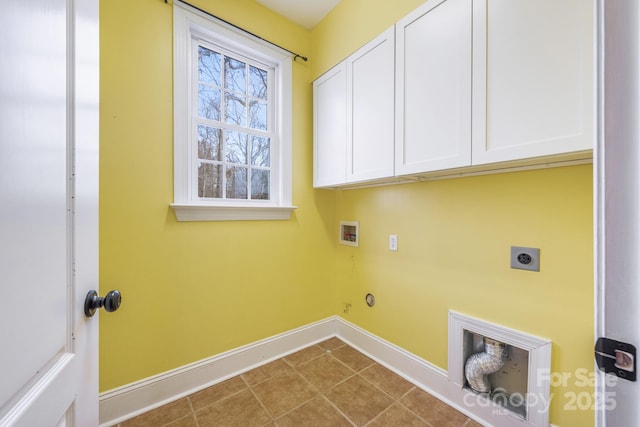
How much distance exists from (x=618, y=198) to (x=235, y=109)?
81.5 inches

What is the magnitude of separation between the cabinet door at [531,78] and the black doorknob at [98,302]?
4.93ft

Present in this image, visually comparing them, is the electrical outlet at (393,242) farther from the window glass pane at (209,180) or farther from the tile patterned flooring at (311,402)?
the window glass pane at (209,180)

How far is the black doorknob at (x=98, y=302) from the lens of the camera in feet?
2.22

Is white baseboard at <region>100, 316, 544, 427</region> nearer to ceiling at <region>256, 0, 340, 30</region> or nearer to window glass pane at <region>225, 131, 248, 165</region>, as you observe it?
window glass pane at <region>225, 131, 248, 165</region>

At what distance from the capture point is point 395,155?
154 cm

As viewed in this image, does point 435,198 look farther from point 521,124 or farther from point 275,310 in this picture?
point 275,310

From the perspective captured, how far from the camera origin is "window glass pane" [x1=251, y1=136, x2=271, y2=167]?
2.03 metres

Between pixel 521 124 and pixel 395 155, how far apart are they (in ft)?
2.02

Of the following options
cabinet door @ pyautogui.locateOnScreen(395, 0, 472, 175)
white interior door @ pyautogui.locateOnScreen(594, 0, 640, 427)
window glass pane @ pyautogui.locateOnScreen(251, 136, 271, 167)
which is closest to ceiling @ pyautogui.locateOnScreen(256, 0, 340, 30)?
cabinet door @ pyautogui.locateOnScreen(395, 0, 472, 175)

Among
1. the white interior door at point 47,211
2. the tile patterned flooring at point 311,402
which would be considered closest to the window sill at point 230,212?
the white interior door at point 47,211

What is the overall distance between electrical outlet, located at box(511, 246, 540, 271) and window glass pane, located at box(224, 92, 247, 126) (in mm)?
1977

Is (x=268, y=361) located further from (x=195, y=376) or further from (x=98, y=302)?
(x=98, y=302)

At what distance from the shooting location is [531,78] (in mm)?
1028

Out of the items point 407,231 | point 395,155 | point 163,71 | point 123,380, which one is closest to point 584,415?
point 407,231
